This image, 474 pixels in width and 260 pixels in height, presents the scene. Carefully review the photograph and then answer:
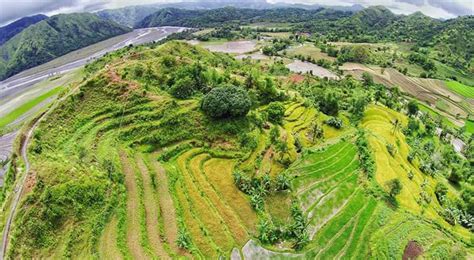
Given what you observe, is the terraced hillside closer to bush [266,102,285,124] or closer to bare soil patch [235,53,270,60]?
bush [266,102,285,124]

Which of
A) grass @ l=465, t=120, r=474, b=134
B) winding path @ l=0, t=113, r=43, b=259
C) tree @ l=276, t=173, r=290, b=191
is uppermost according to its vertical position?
winding path @ l=0, t=113, r=43, b=259

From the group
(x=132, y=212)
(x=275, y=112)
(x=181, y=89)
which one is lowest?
(x=275, y=112)

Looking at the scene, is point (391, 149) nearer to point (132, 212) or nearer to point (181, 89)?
point (181, 89)

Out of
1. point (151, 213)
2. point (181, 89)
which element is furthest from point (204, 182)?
point (181, 89)

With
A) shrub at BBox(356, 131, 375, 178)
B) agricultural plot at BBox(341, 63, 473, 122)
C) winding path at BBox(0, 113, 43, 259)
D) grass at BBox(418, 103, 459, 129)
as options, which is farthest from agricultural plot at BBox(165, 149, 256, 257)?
agricultural plot at BBox(341, 63, 473, 122)

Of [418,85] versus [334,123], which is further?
[418,85]

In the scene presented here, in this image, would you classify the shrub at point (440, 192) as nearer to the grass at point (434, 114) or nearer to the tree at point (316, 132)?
the tree at point (316, 132)
